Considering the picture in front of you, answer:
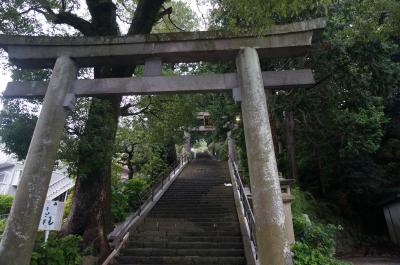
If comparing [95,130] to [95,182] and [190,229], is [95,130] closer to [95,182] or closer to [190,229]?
[95,182]

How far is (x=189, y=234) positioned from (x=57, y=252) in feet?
13.3

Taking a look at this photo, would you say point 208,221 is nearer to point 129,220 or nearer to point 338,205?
point 129,220

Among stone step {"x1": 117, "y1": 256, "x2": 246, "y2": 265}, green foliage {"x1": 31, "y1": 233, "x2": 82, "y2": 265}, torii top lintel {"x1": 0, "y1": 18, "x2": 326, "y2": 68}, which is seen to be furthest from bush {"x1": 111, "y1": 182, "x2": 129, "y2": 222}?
torii top lintel {"x1": 0, "y1": 18, "x2": 326, "y2": 68}

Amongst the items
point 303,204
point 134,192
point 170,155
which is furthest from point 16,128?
point 170,155

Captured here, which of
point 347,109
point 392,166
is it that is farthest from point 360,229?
point 347,109

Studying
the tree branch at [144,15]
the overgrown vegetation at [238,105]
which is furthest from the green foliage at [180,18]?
the tree branch at [144,15]

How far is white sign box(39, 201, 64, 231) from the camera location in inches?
245

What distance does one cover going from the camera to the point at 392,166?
714 inches

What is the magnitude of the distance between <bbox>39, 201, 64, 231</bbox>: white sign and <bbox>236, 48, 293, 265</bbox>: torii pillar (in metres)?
4.33

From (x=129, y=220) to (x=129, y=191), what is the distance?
114 inches

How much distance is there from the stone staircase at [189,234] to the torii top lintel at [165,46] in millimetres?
4991

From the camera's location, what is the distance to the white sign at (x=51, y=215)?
20.4 feet

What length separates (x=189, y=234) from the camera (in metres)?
9.02

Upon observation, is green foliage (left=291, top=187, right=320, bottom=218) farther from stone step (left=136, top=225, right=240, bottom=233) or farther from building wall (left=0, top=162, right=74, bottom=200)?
building wall (left=0, top=162, right=74, bottom=200)
